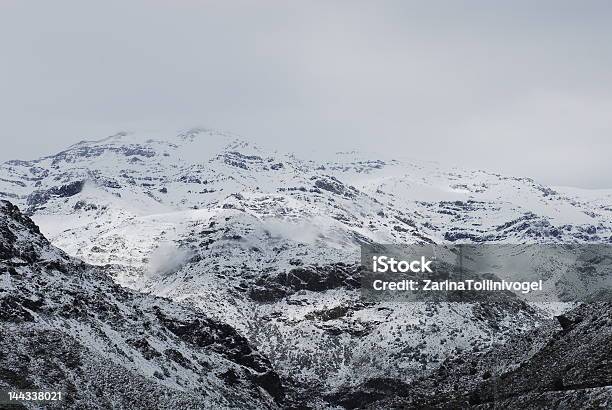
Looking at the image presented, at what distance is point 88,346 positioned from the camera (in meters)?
104

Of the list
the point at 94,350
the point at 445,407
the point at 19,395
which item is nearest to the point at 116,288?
the point at 94,350

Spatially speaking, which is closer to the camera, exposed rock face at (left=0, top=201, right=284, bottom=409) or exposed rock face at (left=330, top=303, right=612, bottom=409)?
exposed rock face at (left=330, top=303, right=612, bottom=409)

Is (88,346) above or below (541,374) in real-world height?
below

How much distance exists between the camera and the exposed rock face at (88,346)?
96312mm

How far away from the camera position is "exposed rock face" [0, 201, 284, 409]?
316 feet

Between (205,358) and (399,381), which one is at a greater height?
(205,358)

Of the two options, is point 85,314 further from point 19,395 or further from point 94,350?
point 19,395

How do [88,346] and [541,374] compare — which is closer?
[541,374]

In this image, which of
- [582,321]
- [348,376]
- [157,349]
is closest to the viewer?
[582,321]

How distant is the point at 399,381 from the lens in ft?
616

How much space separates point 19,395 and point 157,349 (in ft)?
113

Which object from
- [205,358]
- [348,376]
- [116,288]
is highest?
[116,288]

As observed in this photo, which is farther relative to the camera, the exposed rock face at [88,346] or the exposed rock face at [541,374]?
the exposed rock face at [88,346]

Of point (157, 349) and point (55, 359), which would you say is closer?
point (55, 359)
